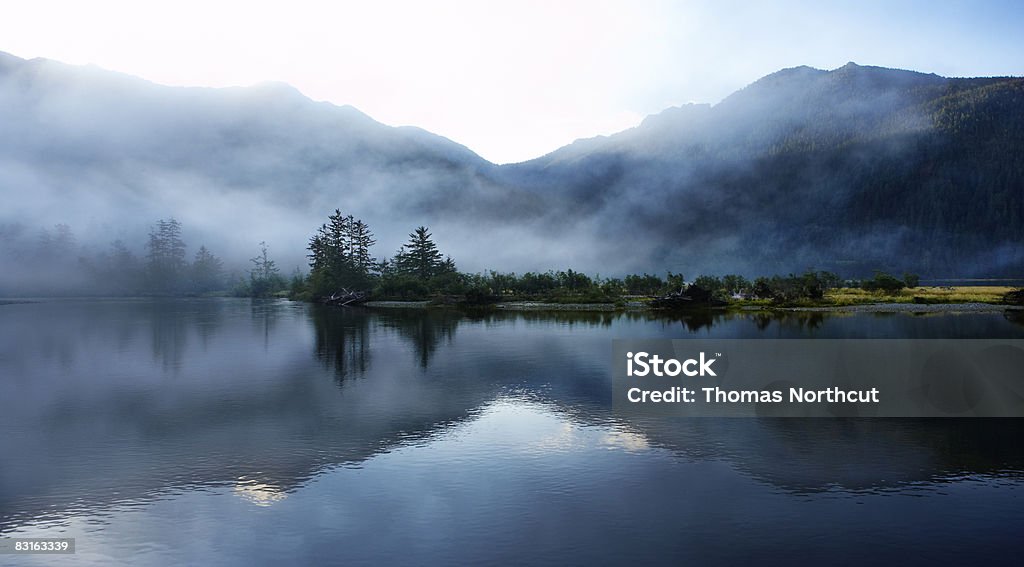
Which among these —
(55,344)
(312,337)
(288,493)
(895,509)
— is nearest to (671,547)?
(895,509)

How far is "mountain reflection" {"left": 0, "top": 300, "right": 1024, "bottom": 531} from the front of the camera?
67.8ft

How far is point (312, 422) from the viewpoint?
27531mm

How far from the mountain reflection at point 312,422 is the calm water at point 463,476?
15 centimetres

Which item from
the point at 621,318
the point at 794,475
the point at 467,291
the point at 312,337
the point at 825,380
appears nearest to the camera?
the point at 794,475

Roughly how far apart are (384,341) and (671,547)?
4661 cm

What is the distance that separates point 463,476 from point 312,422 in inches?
394

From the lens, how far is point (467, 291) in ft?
392

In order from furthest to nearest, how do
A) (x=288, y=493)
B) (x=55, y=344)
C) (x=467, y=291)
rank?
(x=467, y=291) → (x=55, y=344) → (x=288, y=493)

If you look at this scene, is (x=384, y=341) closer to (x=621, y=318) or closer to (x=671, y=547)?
(x=621, y=318)

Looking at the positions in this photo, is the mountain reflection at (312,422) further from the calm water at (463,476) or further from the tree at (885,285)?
the tree at (885,285)

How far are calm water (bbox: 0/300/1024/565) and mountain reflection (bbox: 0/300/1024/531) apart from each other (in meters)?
0.15

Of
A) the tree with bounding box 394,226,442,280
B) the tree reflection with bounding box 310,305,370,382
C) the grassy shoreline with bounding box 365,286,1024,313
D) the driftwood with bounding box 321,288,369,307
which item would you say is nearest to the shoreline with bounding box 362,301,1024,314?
the grassy shoreline with bounding box 365,286,1024,313

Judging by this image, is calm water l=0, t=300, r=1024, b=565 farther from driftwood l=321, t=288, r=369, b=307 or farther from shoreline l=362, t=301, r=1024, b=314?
driftwood l=321, t=288, r=369, b=307

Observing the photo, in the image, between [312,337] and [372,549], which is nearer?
[372,549]
